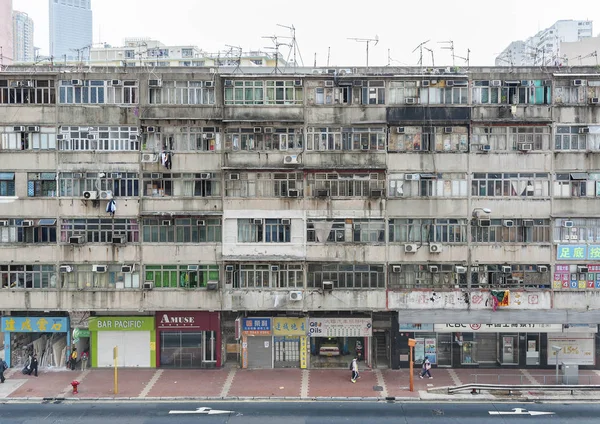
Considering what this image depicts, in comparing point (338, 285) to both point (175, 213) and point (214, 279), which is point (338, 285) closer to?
point (214, 279)

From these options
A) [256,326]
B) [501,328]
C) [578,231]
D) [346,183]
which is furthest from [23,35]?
[578,231]

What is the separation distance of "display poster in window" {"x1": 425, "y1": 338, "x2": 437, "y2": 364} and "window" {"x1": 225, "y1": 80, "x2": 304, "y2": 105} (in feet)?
49.8

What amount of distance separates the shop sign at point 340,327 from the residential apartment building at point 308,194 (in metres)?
1.13

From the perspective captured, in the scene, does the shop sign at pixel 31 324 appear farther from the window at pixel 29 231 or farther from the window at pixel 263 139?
the window at pixel 263 139

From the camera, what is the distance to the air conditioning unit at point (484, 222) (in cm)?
3412

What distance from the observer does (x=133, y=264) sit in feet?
114

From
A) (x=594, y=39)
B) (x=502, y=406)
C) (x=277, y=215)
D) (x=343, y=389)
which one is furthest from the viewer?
(x=594, y=39)

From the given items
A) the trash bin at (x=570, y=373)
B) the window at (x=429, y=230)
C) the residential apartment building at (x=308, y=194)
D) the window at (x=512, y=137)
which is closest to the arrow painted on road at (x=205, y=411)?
the residential apartment building at (x=308, y=194)

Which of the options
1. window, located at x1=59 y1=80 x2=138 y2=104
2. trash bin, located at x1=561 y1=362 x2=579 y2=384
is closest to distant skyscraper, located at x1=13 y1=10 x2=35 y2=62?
window, located at x1=59 y1=80 x2=138 y2=104

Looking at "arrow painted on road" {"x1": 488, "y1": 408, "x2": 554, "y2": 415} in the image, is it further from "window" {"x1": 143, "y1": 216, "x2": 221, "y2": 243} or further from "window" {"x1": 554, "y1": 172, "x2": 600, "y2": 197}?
"window" {"x1": 143, "y1": 216, "x2": 221, "y2": 243}

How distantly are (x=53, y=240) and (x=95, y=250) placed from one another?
235 cm

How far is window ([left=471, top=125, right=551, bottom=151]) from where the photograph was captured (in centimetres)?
3428

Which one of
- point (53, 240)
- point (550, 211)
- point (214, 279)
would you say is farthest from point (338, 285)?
point (53, 240)

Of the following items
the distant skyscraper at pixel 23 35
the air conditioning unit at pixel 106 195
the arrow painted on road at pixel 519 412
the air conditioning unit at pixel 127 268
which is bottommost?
the arrow painted on road at pixel 519 412
